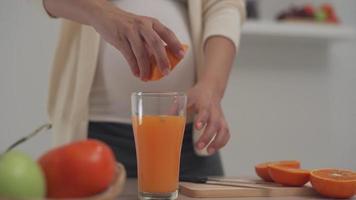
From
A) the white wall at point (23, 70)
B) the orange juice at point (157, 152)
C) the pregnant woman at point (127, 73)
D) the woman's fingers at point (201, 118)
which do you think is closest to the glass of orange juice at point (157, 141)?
the orange juice at point (157, 152)

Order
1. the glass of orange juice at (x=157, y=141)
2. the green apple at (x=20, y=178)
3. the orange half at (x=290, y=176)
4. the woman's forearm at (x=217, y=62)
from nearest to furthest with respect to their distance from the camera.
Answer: the green apple at (x=20, y=178) → the glass of orange juice at (x=157, y=141) → the orange half at (x=290, y=176) → the woman's forearm at (x=217, y=62)

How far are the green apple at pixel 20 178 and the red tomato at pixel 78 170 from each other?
0.6 inches

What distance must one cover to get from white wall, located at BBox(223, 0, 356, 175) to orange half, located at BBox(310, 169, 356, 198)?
122 cm

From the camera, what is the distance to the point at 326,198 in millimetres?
687

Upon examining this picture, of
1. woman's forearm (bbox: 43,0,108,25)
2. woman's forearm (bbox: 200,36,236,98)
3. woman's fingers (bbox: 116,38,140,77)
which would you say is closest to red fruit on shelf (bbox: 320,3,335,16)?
woman's forearm (bbox: 200,36,236,98)

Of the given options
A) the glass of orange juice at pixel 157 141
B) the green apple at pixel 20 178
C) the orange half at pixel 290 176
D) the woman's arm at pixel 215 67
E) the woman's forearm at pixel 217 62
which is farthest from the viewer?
the woman's forearm at pixel 217 62

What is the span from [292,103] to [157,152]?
1.45m

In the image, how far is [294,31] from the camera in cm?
179

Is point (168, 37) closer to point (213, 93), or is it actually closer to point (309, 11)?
point (213, 93)

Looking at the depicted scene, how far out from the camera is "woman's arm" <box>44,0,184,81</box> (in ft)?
2.09

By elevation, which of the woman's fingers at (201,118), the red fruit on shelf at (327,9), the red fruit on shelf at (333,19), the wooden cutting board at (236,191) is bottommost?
the wooden cutting board at (236,191)

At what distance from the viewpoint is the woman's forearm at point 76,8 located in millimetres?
730

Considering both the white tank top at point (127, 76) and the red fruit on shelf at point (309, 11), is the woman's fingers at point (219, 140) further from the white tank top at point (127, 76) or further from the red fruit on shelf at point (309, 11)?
the red fruit on shelf at point (309, 11)

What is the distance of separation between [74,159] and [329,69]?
1.80 meters
